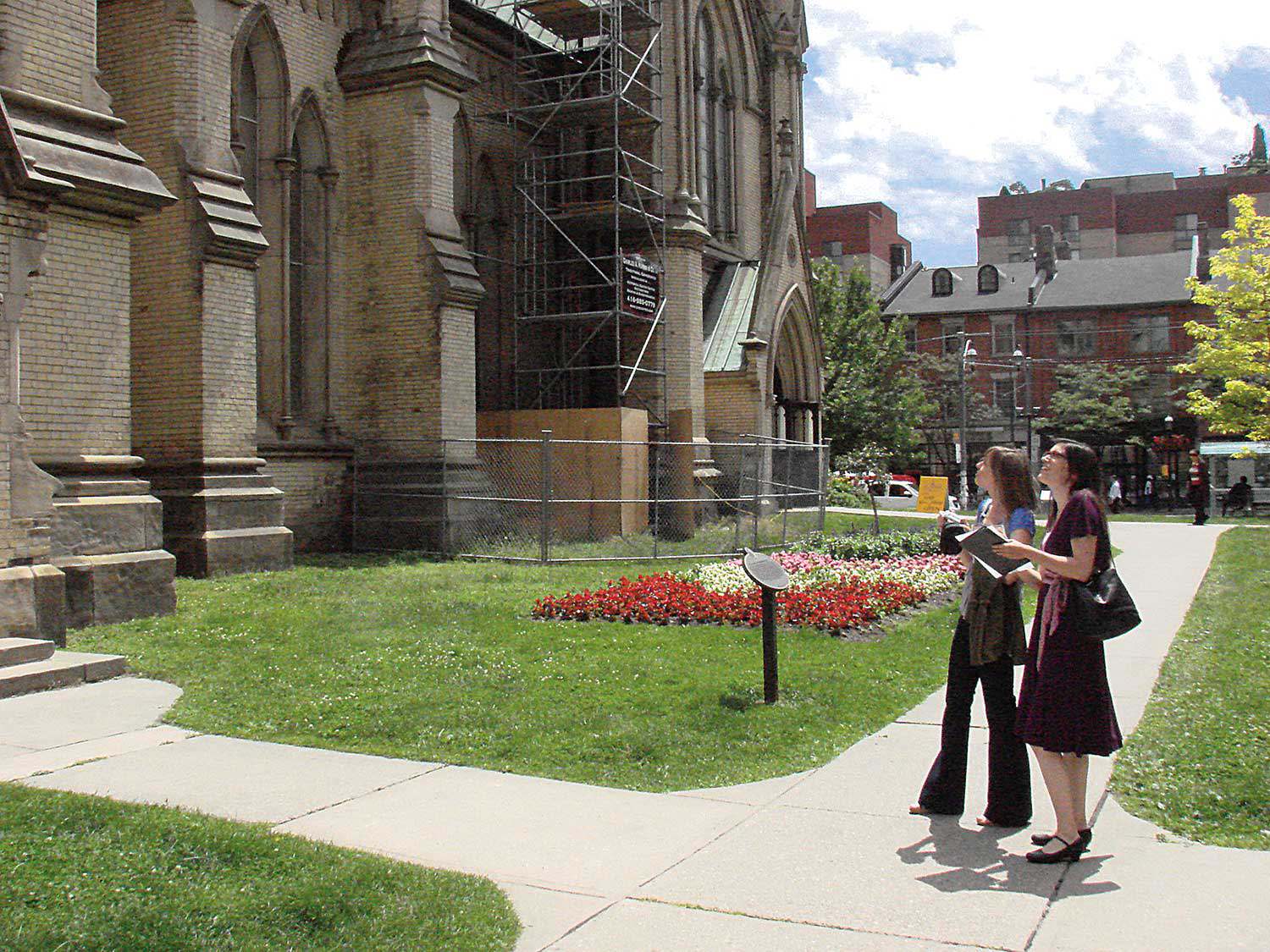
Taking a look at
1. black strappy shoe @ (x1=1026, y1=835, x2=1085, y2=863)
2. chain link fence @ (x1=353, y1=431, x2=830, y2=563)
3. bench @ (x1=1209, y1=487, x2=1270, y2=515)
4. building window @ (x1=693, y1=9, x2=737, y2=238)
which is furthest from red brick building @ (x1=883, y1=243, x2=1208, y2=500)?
black strappy shoe @ (x1=1026, y1=835, x2=1085, y2=863)

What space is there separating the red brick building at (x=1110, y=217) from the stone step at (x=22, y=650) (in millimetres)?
77223

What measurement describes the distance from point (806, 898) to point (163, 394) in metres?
11.9

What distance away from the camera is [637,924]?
4367 millimetres

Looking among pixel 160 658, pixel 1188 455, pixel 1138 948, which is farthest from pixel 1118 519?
pixel 1138 948

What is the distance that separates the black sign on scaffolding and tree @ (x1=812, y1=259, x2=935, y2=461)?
920 inches

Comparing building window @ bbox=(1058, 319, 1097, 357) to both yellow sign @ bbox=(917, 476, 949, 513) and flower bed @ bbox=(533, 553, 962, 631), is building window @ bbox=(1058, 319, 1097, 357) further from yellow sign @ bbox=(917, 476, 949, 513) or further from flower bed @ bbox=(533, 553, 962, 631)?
flower bed @ bbox=(533, 553, 962, 631)

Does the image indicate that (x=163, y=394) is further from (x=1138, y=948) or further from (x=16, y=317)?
(x=1138, y=948)

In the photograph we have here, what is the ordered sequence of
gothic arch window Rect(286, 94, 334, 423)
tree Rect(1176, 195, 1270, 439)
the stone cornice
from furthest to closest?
tree Rect(1176, 195, 1270, 439) < gothic arch window Rect(286, 94, 334, 423) < the stone cornice

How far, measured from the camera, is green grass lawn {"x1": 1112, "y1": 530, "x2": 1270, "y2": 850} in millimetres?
5680

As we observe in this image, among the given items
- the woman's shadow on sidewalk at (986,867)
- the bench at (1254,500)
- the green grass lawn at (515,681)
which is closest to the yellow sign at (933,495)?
the green grass lawn at (515,681)

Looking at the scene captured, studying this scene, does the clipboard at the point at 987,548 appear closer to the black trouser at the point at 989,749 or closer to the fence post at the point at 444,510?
the black trouser at the point at 989,749

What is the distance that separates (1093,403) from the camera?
55.9 meters

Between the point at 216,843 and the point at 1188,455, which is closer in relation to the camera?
the point at 216,843

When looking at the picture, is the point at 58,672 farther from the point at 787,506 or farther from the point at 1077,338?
the point at 1077,338
